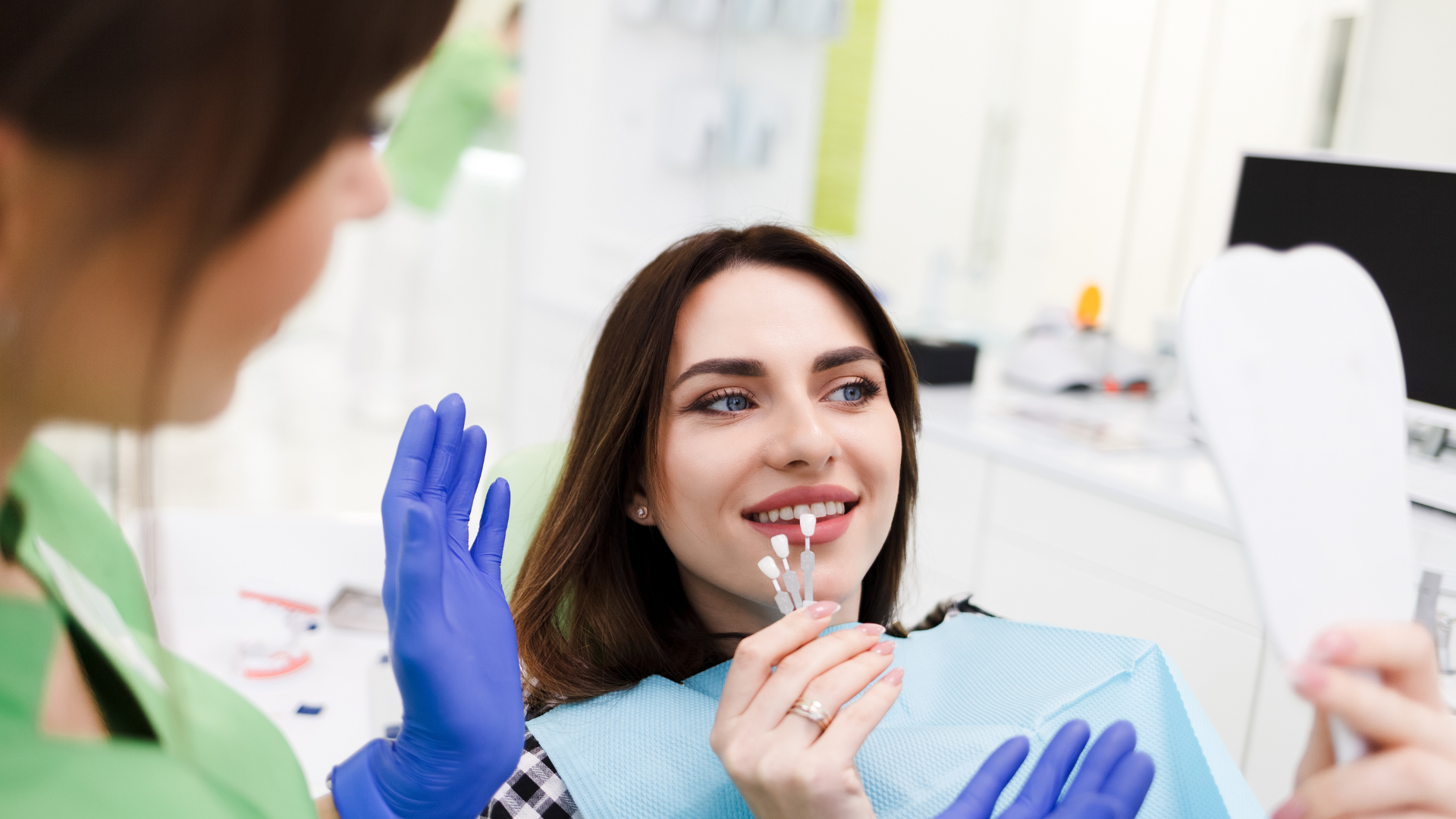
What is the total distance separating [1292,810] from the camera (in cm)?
55

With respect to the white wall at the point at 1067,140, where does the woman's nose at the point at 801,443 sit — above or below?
below

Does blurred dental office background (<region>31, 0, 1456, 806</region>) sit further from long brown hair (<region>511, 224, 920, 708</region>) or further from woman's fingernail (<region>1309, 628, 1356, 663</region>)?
woman's fingernail (<region>1309, 628, 1356, 663</region>)

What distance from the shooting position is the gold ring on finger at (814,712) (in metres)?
0.75

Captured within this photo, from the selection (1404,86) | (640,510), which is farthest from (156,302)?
(1404,86)

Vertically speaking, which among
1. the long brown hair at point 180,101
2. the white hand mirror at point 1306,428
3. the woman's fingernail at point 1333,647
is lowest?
the woman's fingernail at point 1333,647

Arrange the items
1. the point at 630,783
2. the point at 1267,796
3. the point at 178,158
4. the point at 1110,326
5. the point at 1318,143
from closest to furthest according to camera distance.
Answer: the point at 178,158, the point at 630,783, the point at 1267,796, the point at 1318,143, the point at 1110,326

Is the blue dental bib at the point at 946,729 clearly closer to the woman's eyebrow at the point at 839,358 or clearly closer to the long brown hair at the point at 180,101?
the woman's eyebrow at the point at 839,358

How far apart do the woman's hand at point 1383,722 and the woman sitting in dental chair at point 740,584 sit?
1.05ft

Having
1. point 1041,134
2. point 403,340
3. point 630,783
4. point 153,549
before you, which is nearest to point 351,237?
point 403,340

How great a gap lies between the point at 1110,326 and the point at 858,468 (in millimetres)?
1967

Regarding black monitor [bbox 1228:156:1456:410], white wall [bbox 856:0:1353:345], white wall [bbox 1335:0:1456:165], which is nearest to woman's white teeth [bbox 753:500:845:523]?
black monitor [bbox 1228:156:1456:410]

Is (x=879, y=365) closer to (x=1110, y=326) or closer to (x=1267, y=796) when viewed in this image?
(x=1267, y=796)

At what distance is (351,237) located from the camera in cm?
381

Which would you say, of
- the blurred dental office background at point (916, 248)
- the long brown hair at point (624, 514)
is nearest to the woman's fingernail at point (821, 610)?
the long brown hair at point (624, 514)
